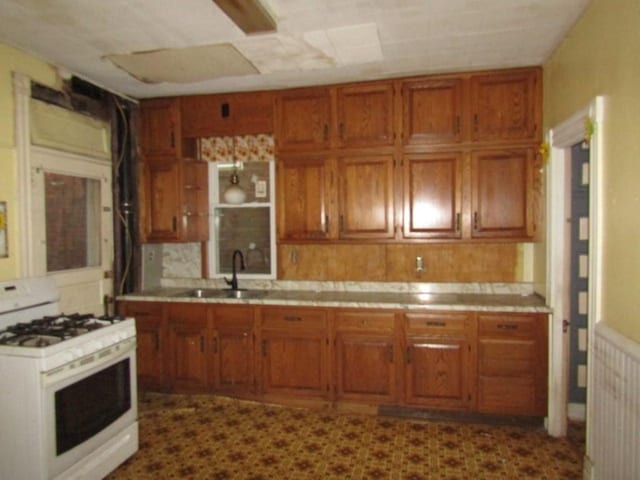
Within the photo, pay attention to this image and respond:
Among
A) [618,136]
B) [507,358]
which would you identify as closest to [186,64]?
[618,136]

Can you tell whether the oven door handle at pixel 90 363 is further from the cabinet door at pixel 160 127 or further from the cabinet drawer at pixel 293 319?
the cabinet door at pixel 160 127

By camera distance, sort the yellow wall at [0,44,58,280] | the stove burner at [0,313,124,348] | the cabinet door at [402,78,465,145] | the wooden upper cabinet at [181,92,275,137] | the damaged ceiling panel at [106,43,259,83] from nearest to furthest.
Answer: the stove burner at [0,313,124,348]
the yellow wall at [0,44,58,280]
the damaged ceiling panel at [106,43,259,83]
the cabinet door at [402,78,465,145]
the wooden upper cabinet at [181,92,275,137]

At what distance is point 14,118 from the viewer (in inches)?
110

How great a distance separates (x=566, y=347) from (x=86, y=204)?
11.8 ft

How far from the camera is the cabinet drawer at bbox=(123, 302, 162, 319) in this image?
3.65 m

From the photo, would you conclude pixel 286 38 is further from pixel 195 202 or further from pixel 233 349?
pixel 233 349

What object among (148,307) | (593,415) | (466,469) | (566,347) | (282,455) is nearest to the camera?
(593,415)

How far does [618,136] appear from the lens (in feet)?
6.64

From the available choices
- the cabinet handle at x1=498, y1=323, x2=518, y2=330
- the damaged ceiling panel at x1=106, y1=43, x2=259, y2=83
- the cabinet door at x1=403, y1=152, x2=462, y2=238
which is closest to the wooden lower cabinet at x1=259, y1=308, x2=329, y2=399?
the cabinet door at x1=403, y1=152, x2=462, y2=238

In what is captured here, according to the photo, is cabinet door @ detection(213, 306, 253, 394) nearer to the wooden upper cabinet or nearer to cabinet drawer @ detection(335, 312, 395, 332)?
cabinet drawer @ detection(335, 312, 395, 332)

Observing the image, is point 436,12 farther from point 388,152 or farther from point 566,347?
point 566,347

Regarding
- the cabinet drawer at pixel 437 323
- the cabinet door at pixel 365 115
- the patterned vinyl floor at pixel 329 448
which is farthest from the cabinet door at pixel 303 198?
the patterned vinyl floor at pixel 329 448

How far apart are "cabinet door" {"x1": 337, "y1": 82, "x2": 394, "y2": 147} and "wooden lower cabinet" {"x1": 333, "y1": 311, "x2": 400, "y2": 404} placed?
1313 millimetres

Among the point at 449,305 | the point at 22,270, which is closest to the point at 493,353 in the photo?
the point at 449,305
